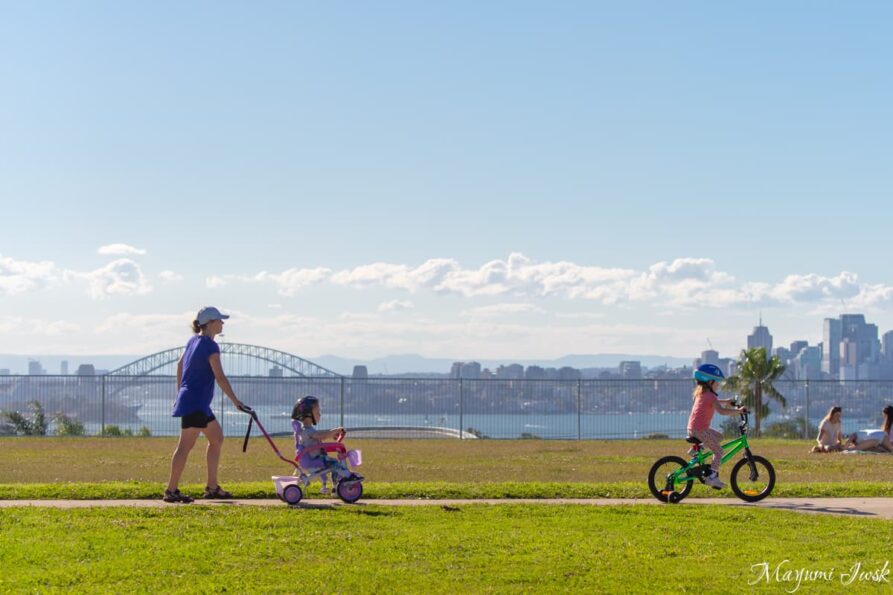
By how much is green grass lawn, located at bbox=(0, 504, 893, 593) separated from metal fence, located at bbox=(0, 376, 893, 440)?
24.4 meters

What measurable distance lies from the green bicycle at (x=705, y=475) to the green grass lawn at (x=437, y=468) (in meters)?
0.58

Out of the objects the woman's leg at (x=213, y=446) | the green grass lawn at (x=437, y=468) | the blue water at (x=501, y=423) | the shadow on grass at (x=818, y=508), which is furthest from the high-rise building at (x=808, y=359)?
the woman's leg at (x=213, y=446)

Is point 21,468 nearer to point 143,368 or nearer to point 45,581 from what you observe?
point 45,581

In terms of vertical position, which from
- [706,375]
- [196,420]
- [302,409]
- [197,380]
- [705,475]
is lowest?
[705,475]

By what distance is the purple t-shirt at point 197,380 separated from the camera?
1292 cm

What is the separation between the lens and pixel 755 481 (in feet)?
44.9

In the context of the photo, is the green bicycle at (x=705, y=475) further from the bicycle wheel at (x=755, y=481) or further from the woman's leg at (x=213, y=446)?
the woman's leg at (x=213, y=446)

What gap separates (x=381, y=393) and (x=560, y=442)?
10.0m

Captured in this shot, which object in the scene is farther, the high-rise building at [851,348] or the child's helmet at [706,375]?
the high-rise building at [851,348]

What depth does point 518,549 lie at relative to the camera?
9812 mm

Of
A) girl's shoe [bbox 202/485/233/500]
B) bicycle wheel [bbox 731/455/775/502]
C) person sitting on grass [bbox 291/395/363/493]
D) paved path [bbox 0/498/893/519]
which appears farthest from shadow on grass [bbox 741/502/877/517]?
girl's shoe [bbox 202/485/233/500]

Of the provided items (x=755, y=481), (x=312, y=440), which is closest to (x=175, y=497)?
(x=312, y=440)

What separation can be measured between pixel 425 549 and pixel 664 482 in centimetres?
499

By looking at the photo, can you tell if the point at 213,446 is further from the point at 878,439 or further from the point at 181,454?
the point at 878,439
